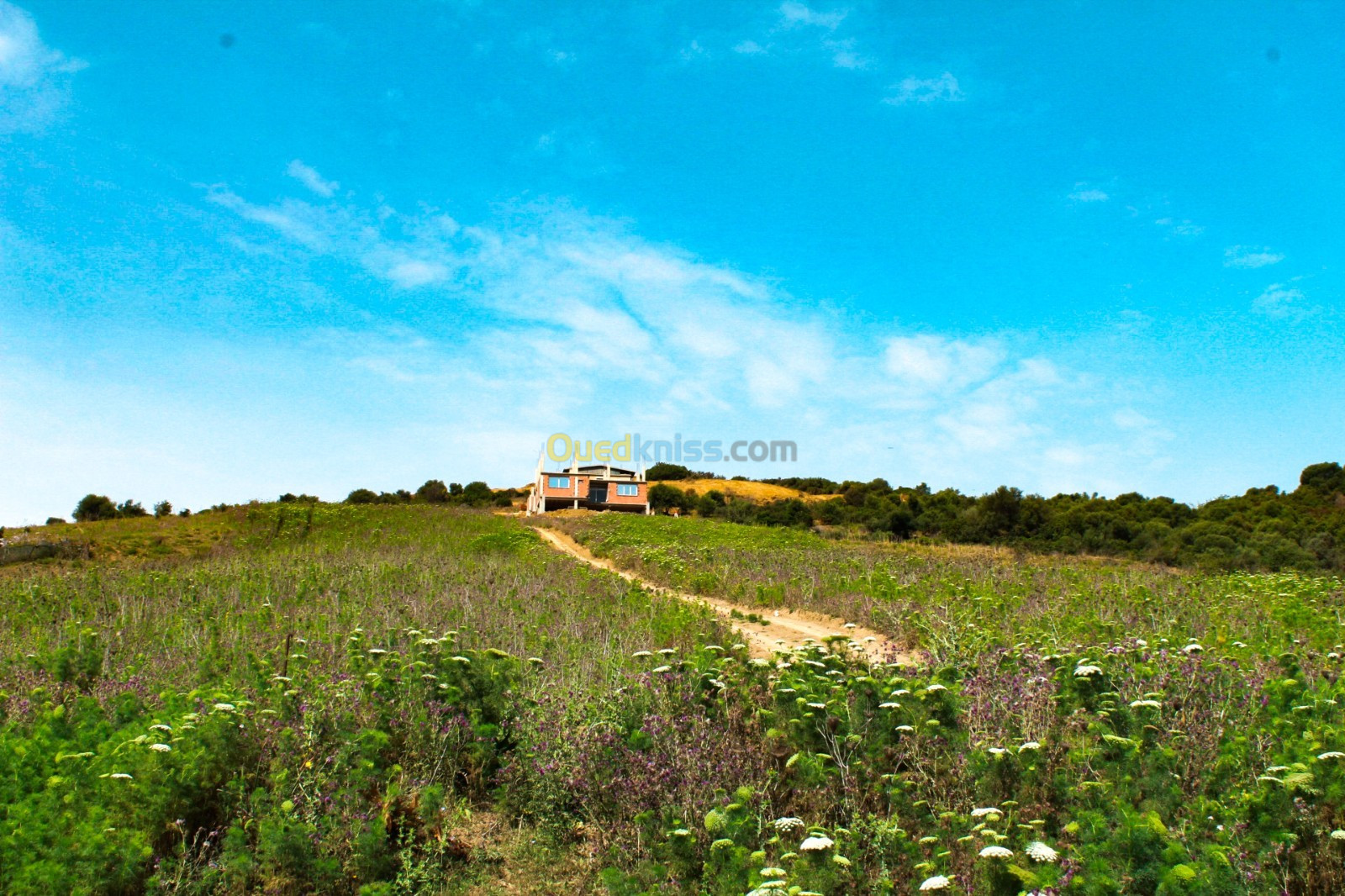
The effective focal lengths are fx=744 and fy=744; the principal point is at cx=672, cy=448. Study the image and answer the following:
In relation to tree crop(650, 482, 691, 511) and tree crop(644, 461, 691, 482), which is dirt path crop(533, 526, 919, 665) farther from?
tree crop(644, 461, 691, 482)

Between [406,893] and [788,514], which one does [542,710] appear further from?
[788,514]

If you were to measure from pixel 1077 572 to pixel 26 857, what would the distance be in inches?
715

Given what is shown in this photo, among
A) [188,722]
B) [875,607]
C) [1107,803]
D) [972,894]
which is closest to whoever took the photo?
[972,894]

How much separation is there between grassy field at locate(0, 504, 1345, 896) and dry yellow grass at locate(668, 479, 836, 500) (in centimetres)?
5981

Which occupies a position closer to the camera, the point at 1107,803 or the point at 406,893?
the point at 1107,803

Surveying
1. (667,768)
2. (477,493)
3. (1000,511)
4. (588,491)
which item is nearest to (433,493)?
(477,493)

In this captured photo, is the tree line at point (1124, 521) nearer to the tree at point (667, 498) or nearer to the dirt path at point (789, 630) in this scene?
the tree at point (667, 498)

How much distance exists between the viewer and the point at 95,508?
4106 centimetres

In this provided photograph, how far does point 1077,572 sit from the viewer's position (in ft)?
55.4

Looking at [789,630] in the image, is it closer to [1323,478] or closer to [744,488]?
[1323,478]

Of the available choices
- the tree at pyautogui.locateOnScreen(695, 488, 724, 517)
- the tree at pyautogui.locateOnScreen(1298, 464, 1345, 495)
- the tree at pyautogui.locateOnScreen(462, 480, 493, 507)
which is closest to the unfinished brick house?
the tree at pyautogui.locateOnScreen(695, 488, 724, 517)

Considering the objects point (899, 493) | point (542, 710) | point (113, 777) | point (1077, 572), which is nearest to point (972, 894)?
point (542, 710)

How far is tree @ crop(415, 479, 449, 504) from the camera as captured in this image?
192 feet

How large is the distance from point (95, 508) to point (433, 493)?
22.4 m
